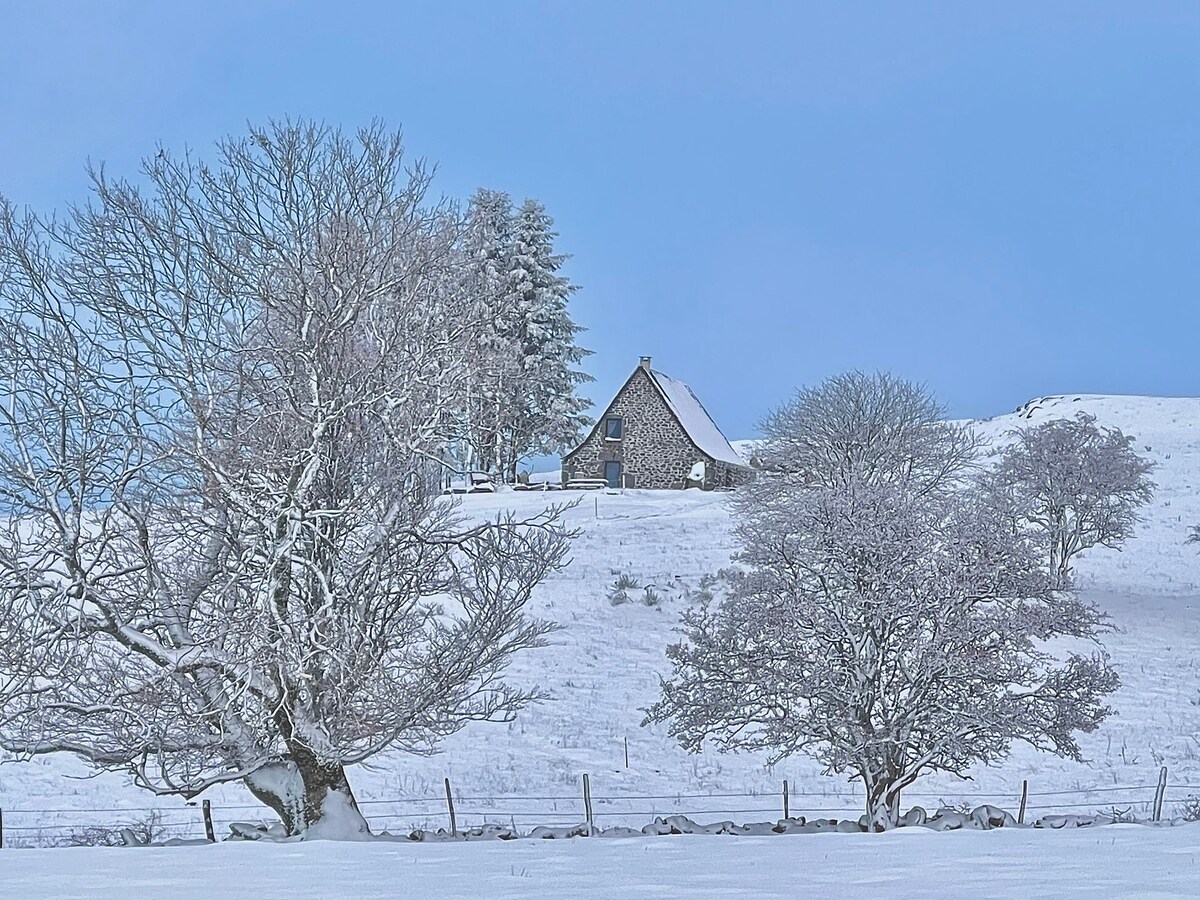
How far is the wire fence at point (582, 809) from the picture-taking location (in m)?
15.7

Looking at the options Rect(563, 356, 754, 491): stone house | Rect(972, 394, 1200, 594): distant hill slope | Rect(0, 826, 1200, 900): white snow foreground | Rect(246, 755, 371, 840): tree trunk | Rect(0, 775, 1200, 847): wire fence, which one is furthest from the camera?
Rect(563, 356, 754, 491): stone house

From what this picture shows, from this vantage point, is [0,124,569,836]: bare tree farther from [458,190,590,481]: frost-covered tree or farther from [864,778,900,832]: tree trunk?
[458,190,590,481]: frost-covered tree

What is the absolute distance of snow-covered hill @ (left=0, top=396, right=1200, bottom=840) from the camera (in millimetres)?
17359

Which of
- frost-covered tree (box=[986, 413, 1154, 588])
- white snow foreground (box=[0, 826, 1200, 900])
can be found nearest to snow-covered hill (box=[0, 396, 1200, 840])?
frost-covered tree (box=[986, 413, 1154, 588])

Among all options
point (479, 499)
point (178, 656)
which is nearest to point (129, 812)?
point (178, 656)

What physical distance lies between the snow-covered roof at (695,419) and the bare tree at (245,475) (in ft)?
112

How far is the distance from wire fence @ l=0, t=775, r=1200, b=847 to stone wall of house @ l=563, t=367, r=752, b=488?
1081 inches

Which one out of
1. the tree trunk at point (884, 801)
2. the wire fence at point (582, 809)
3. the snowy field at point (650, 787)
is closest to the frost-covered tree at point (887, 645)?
the tree trunk at point (884, 801)

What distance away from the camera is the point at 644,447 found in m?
46.0

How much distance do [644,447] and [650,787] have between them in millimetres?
27772

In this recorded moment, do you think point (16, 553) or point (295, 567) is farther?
point (295, 567)

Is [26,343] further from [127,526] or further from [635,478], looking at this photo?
[635,478]

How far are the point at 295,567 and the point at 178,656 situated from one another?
4.85 feet

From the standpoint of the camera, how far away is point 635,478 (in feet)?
151
